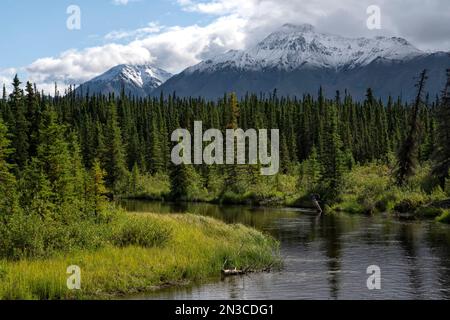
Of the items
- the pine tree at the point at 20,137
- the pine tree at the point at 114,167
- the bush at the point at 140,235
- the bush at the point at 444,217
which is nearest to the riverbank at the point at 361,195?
the bush at the point at 444,217

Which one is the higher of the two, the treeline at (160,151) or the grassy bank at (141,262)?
the treeline at (160,151)

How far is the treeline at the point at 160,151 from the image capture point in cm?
3741

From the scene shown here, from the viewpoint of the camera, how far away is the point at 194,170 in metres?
93.8

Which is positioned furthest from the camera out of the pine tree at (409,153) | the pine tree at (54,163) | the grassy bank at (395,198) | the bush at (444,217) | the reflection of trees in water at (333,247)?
the pine tree at (409,153)

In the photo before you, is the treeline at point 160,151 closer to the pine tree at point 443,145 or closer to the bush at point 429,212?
the pine tree at point 443,145

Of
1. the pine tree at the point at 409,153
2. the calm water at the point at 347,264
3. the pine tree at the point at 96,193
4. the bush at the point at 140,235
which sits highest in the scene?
the pine tree at the point at 409,153

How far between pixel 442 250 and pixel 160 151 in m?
82.7

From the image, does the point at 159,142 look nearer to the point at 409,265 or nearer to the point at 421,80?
the point at 421,80

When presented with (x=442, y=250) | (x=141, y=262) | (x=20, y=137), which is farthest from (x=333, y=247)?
(x=20, y=137)

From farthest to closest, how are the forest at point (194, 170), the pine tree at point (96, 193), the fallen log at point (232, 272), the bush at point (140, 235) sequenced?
the pine tree at point (96, 193), the forest at point (194, 170), the bush at point (140, 235), the fallen log at point (232, 272)

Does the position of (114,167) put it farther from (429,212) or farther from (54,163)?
(54,163)

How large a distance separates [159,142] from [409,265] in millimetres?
88771

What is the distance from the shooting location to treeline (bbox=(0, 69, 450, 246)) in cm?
3741

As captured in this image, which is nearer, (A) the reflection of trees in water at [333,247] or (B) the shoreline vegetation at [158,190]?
(B) the shoreline vegetation at [158,190]
